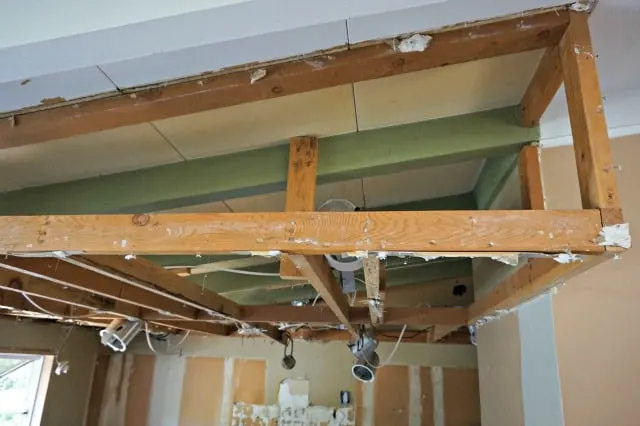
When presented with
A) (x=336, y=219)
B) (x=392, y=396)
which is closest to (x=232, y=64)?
(x=336, y=219)

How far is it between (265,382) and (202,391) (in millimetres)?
695

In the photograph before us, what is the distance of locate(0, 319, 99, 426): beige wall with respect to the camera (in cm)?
417

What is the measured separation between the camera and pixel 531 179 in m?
2.03

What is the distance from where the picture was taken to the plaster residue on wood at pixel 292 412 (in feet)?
15.4

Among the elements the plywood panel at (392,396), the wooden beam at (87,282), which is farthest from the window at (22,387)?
the plywood panel at (392,396)

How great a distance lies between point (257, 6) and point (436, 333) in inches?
134

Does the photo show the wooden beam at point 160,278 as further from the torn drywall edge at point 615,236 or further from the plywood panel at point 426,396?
the plywood panel at point 426,396

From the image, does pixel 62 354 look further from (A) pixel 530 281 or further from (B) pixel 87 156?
(A) pixel 530 281

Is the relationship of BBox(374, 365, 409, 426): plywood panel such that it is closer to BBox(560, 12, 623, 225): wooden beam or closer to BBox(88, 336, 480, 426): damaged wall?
BBox(88, 336, 480, 426): damaged wall

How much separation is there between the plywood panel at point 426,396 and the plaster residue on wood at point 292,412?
691 millimetres

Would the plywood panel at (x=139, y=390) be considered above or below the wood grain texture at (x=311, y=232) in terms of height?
below

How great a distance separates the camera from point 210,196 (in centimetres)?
205

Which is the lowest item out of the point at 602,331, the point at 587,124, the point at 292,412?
the point at 292,412

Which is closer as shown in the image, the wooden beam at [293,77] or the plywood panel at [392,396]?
the wooden beam at [293,77]
